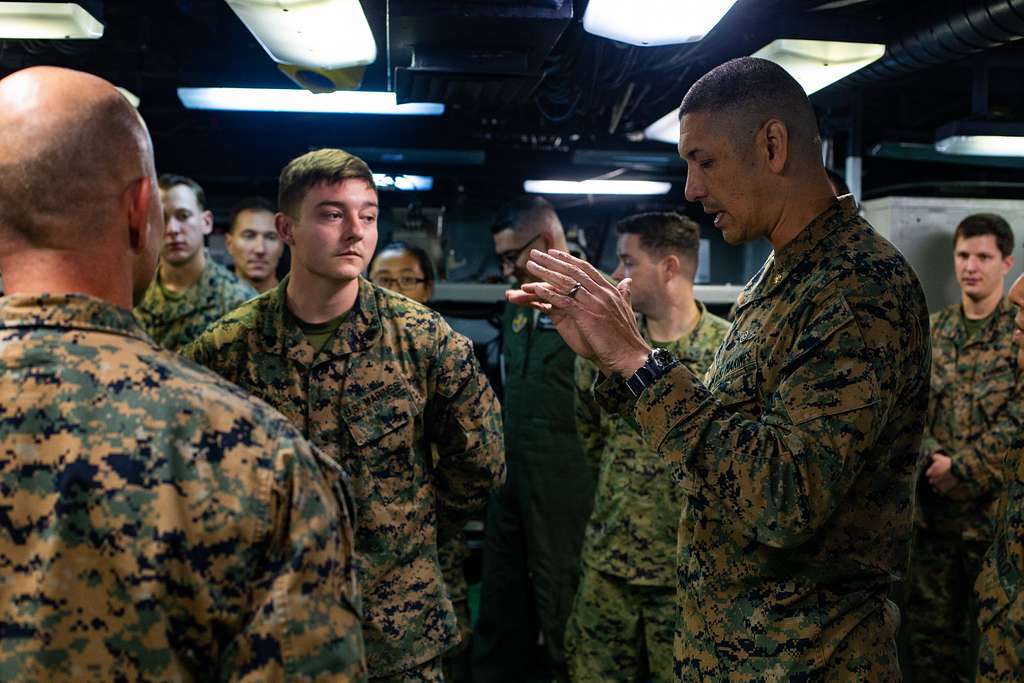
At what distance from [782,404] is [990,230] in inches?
131

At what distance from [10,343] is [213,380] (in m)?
0.25

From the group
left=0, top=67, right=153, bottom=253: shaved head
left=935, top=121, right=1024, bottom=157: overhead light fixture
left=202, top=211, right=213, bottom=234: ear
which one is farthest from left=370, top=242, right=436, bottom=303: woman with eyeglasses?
left=0, top=67, right=153, bottom=253: shaved head

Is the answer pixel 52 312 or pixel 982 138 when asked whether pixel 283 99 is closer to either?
pixel 982 138

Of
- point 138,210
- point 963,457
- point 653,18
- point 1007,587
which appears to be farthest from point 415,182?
point 138,210

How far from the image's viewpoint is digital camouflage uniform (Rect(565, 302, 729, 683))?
→ 3156mm

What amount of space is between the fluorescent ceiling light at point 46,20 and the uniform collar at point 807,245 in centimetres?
271

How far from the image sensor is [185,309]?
405 cm

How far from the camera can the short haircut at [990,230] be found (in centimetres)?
431

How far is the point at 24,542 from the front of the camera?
1.13m

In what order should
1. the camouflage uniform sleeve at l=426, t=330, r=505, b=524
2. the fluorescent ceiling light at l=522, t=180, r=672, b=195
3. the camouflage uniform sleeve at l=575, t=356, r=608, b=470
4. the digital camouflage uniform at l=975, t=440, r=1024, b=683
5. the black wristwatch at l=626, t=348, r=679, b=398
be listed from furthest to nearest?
the fluorescent ceiling light at l=522, t=180, r=672, b=195 < the camouflage uniform sleeve at l=575, t=356, r=608, b=470 < the camouflage uniform sleeve at l=426, t=330, r=505, b=524 < the digital camouflage uniform at l=975, t=440, r=1024, b=683 < the black wristwatch at l=626, t=348, r=679, b=398

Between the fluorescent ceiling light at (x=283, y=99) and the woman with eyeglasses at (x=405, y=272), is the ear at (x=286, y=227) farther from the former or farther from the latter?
the fluorescent ceiling light at (x=283, y=99)

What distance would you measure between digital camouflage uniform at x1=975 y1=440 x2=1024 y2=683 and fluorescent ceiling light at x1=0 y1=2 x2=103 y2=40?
3.33 metres

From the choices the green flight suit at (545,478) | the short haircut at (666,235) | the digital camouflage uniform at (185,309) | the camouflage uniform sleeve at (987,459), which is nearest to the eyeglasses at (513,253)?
the green flight suit at (545,478)

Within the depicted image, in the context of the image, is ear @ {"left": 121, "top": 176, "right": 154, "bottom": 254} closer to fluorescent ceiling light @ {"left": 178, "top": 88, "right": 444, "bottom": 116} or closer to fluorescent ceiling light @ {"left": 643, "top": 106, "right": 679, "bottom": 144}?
fluorescent ceiling light @ {"left": 178, "top": 88, "right": 444, "bottom": 116}
